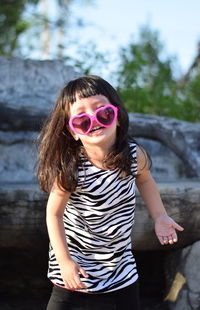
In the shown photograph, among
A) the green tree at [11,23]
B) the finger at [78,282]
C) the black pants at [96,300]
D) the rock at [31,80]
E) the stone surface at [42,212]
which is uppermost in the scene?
the finger at [78,282]

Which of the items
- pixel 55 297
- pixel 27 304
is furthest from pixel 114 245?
pixel 27 304

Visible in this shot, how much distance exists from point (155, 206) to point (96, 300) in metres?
Result: 0.37

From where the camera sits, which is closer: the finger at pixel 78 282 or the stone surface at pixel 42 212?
the finger at pixel 78 282

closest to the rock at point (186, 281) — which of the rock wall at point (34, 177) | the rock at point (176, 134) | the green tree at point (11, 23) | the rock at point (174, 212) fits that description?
the rock wall at point (34, 177)

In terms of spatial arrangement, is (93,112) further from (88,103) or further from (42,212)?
(42,212)

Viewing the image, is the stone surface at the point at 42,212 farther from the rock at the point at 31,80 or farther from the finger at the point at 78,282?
the rock at the point at 31,80

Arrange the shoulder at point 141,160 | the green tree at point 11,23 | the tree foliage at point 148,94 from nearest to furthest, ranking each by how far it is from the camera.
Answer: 1. the shoulder at point 141,160
2. the tree foliage at point 148,94
3. the green tree at point 11,23

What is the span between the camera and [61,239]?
68.5 inches

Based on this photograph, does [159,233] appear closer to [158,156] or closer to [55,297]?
[55,297]

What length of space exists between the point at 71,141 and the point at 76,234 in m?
0.31

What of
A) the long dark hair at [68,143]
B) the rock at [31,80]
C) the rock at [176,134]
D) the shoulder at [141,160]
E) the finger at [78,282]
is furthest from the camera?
the rock at [31,80]

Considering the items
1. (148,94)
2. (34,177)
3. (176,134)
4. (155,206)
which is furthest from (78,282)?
(148,94)

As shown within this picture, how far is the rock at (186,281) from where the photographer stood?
2.52m

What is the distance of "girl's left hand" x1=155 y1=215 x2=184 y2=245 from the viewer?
1.87 metres
